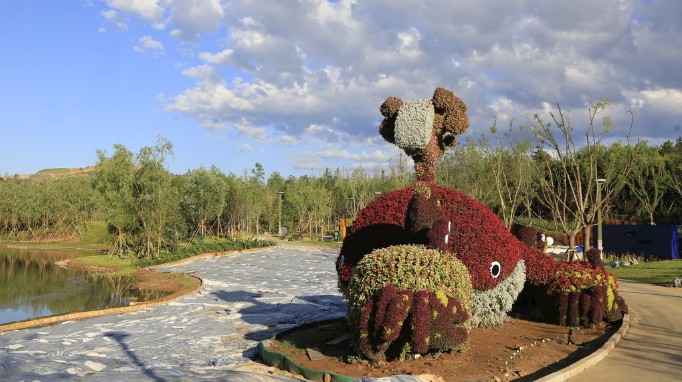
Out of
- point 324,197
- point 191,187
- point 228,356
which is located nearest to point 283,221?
point 324,197

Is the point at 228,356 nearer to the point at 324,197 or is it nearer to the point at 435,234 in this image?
the point at 435,234

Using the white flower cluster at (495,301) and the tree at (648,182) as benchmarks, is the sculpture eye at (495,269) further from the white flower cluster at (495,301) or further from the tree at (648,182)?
the tree at (648,182)

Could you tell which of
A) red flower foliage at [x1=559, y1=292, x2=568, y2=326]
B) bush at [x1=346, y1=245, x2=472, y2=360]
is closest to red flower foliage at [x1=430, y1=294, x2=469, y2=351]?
bush at [x1=346, y1=245, x2=472, y2=360]

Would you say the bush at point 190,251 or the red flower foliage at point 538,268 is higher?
the red flower foliage at point 538,268

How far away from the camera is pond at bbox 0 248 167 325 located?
687 inches

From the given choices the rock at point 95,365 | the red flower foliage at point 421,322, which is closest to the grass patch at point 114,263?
the rock at point 95,365

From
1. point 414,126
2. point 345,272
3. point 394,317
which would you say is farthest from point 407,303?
point 414,126

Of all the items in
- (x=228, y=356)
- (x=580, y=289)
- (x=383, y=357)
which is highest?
(x=580, y=289)

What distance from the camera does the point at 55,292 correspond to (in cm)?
2128

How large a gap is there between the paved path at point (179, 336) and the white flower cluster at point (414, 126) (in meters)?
4.75

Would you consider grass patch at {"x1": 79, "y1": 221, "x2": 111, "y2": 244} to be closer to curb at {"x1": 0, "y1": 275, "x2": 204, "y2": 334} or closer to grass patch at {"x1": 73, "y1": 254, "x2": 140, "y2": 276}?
grass patch at {"x1": 73, "y1": 254, "x2": 140, "y2": 276}

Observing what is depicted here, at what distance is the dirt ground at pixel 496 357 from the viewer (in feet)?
23.9

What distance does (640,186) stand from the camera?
4072cm

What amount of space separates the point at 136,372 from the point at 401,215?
5.15 m
